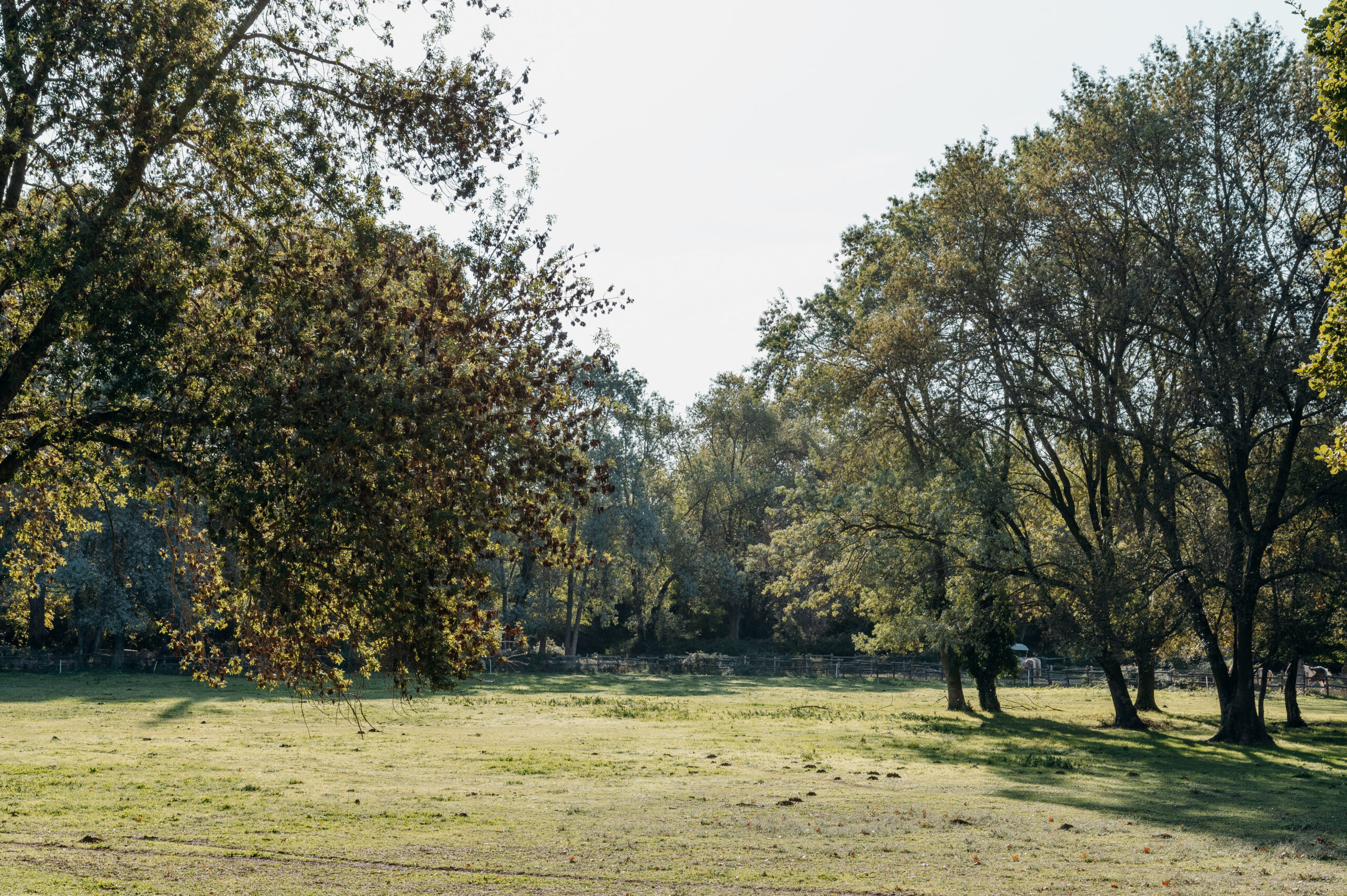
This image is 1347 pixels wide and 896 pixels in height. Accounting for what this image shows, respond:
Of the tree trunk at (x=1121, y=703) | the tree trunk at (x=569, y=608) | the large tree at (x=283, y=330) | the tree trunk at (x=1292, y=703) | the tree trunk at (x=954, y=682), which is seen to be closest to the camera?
the large tree at (x=283, y=330)

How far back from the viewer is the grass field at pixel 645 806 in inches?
461

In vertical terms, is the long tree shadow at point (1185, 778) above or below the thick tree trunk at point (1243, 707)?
below

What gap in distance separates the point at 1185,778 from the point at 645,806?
1121 centimetres

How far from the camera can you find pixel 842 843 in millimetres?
13773

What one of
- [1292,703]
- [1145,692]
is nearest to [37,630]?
[1145,692]

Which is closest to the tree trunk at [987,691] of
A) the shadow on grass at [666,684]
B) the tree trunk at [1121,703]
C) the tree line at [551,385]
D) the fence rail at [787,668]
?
the tree line at [551,385]

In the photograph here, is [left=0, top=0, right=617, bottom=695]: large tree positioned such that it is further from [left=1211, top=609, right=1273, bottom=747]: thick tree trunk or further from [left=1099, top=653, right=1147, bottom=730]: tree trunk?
[left=1099, top=653, right=1147, bottom=730]: tree trunk

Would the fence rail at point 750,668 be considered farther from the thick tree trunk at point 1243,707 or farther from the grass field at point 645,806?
the thick tree trunk at point 1243,707

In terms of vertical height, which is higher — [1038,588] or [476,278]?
[476,278]

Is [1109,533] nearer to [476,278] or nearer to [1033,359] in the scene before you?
[1033,359]

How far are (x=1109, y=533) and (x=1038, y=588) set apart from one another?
3.25 m

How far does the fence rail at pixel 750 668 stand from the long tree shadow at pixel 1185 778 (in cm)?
2177

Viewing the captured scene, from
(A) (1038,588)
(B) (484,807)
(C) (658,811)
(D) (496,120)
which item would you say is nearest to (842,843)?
(C) (658,811)

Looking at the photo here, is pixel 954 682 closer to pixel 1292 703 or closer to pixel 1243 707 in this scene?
pixel 1292 703
